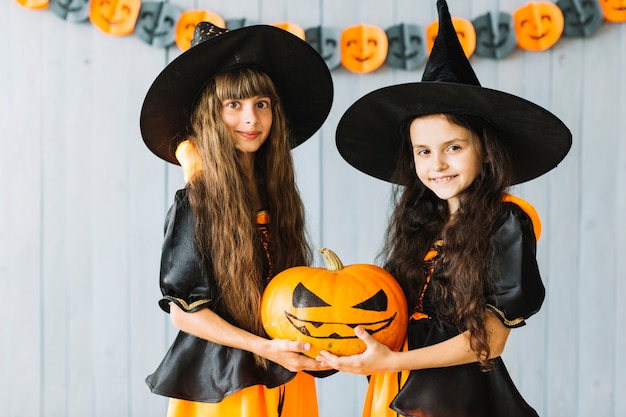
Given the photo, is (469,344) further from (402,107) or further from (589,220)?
(589,220)

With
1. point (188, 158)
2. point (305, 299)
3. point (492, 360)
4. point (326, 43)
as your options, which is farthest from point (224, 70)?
point (326, 43)

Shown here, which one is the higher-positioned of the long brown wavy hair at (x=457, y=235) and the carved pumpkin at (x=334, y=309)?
the long brown wavy hair at (x=457, y=235)

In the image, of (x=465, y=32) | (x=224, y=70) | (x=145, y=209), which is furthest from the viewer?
(x=145, y=209)

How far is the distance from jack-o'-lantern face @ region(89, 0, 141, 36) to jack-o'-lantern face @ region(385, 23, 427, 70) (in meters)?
0.97

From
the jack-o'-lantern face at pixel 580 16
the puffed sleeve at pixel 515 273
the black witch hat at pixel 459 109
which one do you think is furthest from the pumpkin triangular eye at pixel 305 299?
the jack-o'-lantern face at pixel 580 16

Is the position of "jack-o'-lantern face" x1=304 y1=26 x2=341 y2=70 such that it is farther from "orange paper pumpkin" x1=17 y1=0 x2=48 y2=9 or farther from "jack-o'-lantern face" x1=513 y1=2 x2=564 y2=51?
"orange paper pumpkin" x1=17 y1=0 x2=48 y2=9

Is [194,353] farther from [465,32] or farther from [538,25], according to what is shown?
[538,25]

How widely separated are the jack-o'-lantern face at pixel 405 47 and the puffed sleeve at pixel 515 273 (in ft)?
4.19

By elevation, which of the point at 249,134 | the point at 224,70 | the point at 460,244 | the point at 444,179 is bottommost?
the point at 460,244

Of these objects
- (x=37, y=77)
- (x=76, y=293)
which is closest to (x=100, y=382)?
(x=76, y=293)

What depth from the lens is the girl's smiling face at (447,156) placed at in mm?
1515

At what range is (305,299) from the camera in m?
1.42

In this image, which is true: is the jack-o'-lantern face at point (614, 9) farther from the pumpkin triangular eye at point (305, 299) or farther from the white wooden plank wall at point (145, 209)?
the pumpkin triangular eye at point (305, 299)

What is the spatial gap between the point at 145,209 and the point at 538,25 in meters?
1.66
